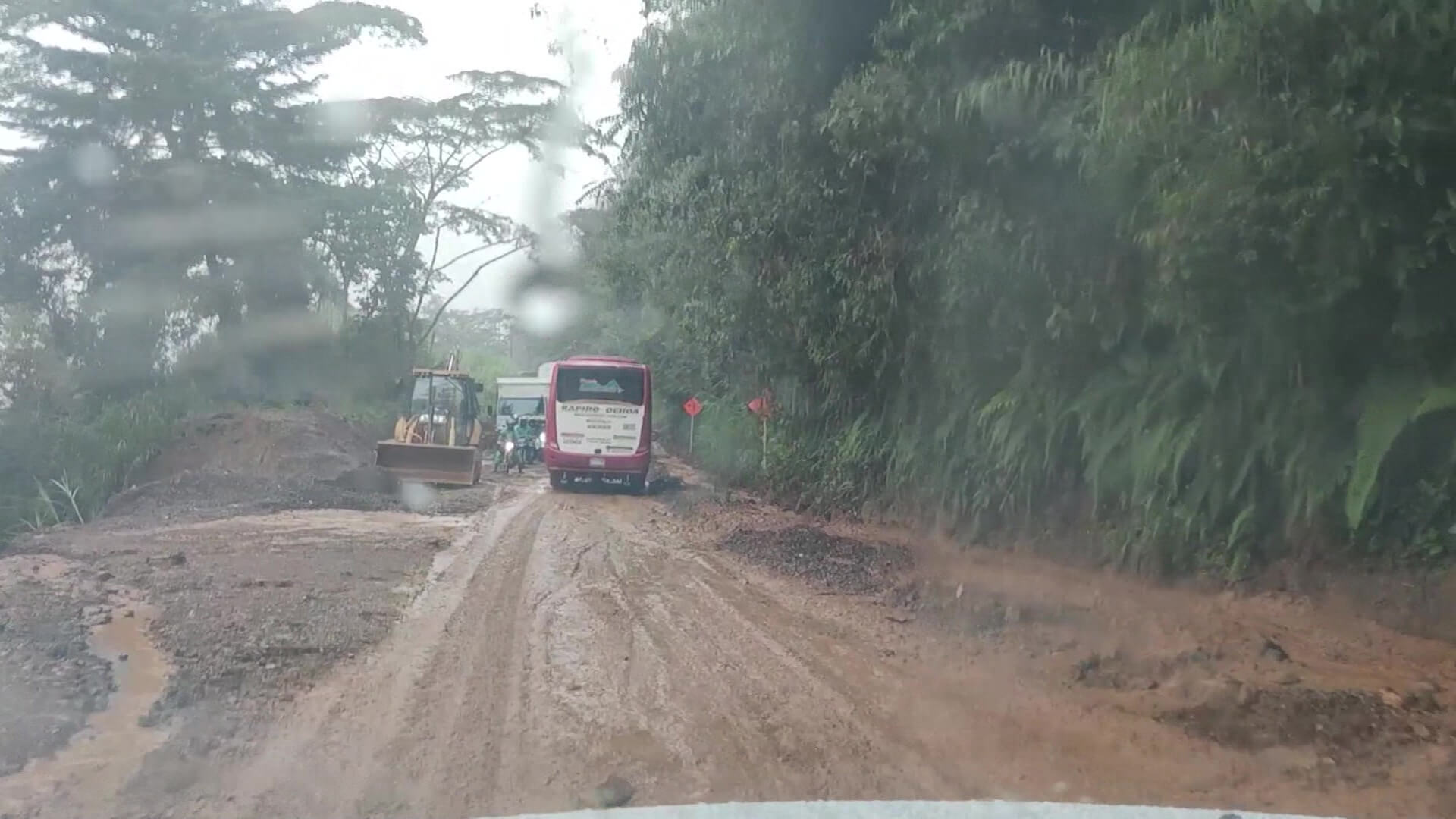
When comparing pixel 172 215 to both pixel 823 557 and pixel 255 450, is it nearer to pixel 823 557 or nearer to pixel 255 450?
pixel 255 450

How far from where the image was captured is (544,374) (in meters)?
44.8

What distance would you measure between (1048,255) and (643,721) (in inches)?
232

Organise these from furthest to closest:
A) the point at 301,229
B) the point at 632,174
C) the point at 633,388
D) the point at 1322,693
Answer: the point at 301,229
the point at 633,388
the point at 632,174
the point at 1322,693

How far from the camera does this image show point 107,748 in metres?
6.71

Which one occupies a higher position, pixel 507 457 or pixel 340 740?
pixel 340 740

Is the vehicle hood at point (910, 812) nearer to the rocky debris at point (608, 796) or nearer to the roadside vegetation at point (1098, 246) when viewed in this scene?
the rocky debris at point (608, 796)

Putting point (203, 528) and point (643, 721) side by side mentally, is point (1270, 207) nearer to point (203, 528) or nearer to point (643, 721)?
point (643, 721)

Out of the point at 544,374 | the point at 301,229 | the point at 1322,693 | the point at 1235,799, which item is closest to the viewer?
the point at 1235,799

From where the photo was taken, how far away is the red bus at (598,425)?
1072 inches

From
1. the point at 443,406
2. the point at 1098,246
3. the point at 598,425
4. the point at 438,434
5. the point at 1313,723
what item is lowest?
the point at 1313,723

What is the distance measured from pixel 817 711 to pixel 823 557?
6755 mm

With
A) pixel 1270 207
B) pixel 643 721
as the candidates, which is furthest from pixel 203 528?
pixel 1270 207

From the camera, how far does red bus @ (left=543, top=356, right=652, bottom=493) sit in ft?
89.4

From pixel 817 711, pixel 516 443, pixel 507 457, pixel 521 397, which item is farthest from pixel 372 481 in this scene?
pixel 521 397
